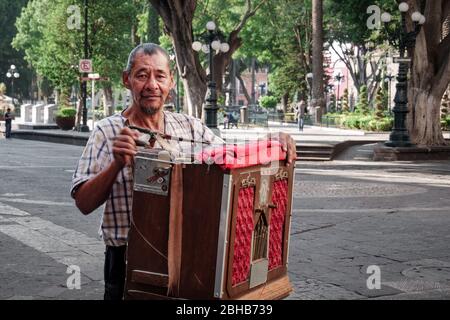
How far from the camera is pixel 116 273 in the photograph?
3.51 meters

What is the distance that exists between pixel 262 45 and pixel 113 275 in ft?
183

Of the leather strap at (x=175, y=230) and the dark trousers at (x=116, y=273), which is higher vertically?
the leather strap at (x=175, y=230)

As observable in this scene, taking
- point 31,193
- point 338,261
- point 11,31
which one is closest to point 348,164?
point 31,193

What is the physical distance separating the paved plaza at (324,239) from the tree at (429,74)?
23.6 ft

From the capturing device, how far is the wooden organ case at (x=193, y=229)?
300 centimetres

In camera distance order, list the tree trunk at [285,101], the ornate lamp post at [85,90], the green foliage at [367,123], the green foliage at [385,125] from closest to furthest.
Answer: the ornate lamp post at [85,90], the green foliage at [385,125], the green foliage at [367,123], the tree trunk at [285,101]

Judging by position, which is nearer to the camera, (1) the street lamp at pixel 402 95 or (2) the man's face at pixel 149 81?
(2) the man's face at pixel 149 81

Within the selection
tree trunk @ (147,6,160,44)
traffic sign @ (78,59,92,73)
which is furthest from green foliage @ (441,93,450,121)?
traffic sign @ (78,59,92,73)

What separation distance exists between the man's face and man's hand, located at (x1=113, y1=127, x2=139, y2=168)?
32 cm

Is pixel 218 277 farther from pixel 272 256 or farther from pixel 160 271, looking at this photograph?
pixel 272 256

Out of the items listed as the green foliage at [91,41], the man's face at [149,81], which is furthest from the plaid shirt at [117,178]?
the green foliage at [91,41]

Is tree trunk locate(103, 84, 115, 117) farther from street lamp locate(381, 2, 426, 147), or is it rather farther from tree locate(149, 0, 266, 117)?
street lamp locate(381, 2, 426, 147)

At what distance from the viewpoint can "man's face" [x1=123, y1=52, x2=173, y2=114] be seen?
3447 mm

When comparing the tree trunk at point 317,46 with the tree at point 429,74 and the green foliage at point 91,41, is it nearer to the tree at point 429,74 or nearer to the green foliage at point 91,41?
the green foliage at point 91,41
